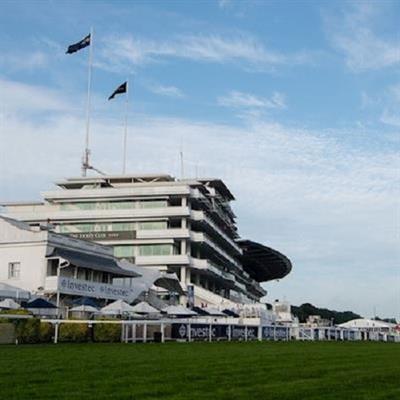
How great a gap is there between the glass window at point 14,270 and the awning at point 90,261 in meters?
3.06

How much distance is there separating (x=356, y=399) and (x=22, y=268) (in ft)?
157

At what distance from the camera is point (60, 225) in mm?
94375

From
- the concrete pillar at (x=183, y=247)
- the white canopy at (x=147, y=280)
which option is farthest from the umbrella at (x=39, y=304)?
the concrete pillar at (x=183, y=247)

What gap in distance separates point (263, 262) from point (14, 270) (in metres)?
89.1

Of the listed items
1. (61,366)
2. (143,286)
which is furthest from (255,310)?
(61,366)

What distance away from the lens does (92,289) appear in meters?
55.4

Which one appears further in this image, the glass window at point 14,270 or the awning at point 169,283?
the awning at point 169,283

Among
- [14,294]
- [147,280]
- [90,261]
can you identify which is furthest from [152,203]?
[14,294]

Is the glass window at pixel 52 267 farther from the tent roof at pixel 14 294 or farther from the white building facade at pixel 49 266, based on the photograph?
the tent roof at pixel 14 294

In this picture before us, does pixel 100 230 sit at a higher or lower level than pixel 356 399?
higher

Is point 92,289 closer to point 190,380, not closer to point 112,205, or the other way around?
point 112,205

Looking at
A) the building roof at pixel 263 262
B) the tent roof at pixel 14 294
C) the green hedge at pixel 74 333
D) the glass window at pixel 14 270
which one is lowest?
the green hedge at pixel 74 333

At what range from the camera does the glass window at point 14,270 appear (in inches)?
2234

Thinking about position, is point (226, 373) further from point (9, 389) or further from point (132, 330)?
point (132, 330)
